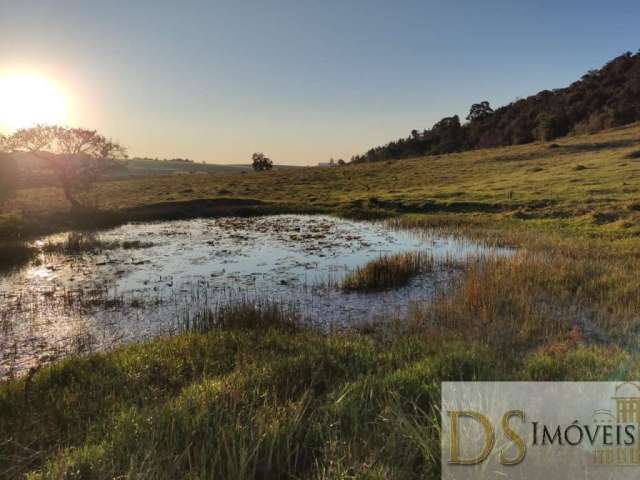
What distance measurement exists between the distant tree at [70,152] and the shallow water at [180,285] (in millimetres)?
10272

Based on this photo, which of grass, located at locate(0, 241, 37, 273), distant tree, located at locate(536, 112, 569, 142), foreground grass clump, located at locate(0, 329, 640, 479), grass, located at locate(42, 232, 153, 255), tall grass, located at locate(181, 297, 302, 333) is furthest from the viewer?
distant tree, located at locate(536, 112, 569, 142)

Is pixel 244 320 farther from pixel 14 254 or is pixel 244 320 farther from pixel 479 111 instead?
pixel 479 111

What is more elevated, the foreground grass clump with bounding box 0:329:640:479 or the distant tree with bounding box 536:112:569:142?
the distant tree with bounding box 536:112:569:142

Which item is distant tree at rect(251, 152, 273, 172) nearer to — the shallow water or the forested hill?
the forested hill

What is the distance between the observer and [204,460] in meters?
3.34

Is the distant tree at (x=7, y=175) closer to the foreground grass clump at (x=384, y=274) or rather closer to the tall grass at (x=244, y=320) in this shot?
the tall grass at (x=244, y=320)

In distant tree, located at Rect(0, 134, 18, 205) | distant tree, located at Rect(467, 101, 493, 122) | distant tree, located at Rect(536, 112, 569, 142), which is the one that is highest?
distant tree, located at Rect(467, 101, 493, 122)

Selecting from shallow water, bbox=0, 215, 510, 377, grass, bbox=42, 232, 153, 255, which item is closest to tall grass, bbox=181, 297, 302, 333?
shallow water, bbox=0, 215, 510, 377

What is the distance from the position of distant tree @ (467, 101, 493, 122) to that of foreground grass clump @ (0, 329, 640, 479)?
5209 inches

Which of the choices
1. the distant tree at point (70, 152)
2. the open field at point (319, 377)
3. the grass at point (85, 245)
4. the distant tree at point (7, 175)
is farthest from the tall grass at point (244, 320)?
the distant tree at point (7, 175)

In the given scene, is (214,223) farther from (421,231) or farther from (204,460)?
(204,460)

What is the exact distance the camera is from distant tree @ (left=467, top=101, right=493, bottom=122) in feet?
404

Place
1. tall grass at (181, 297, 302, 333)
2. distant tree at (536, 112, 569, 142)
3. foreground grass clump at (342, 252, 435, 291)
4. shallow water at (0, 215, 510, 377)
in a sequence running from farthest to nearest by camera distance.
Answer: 1. distant tree at (536, 112, 569, 142)
2. foreground grass clump at (342, 252, 435, 291)
3. shallow water at (0, 215, 510, 377)
4. tall grass at (181, 297, 302, 333)

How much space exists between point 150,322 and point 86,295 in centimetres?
395
